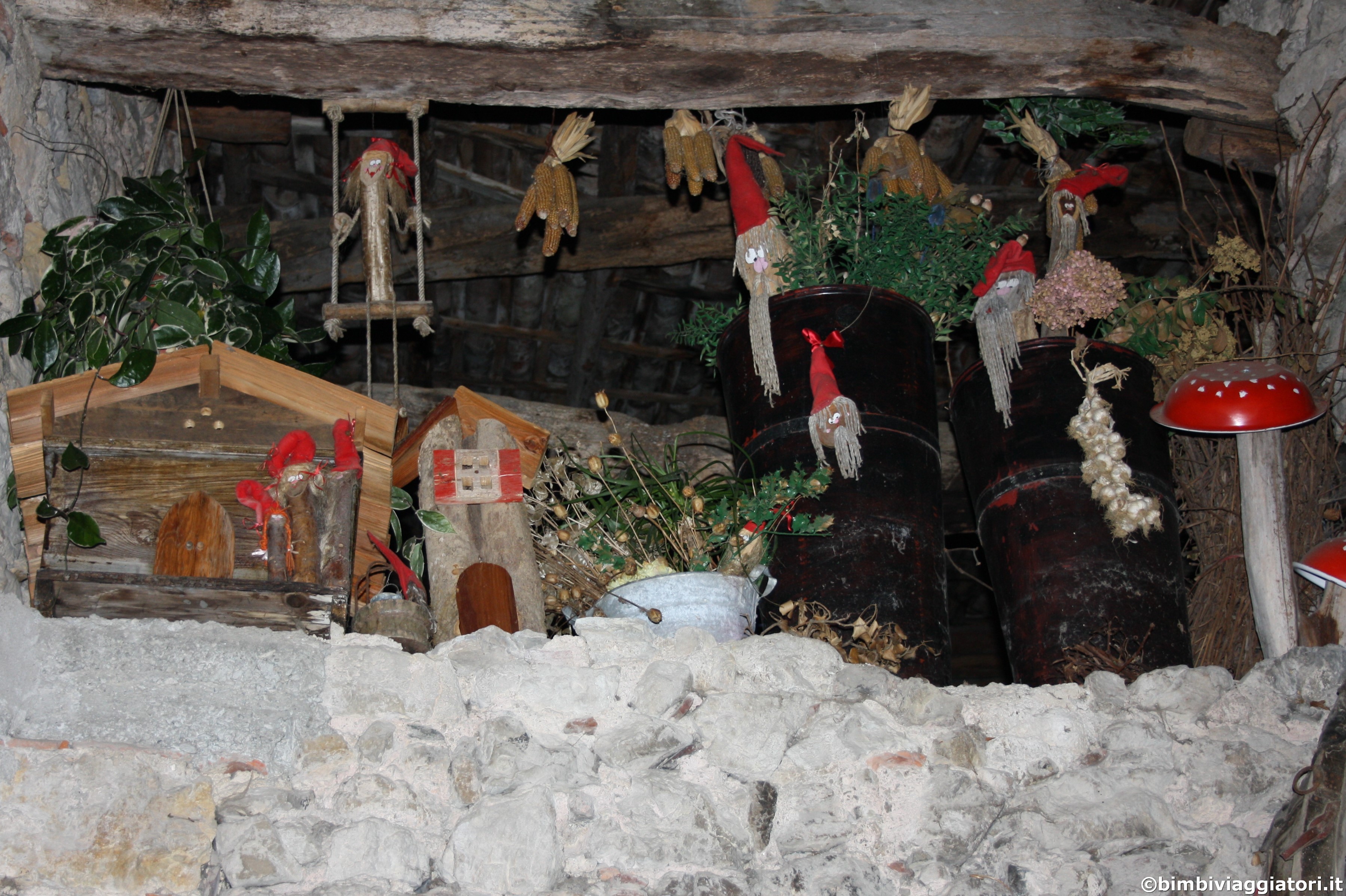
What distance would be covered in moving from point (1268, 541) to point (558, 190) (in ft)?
6.29

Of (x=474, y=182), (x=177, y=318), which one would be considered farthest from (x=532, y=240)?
(x=177, y=318)

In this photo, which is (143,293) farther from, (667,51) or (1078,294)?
(1078,294)

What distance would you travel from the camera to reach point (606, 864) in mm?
1946

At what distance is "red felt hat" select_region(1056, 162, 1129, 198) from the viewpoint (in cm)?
325

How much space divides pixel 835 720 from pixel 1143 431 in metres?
1.17

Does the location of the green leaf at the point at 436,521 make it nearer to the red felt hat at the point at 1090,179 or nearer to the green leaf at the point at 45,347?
the green leaf at the point at 45,347

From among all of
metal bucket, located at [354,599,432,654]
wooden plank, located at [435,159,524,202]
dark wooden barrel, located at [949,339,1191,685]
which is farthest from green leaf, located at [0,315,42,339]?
wooden plank, located at [435,159,524,202]

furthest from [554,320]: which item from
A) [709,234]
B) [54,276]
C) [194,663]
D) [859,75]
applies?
[194,663]

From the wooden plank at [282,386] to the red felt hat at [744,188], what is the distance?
1.15 m

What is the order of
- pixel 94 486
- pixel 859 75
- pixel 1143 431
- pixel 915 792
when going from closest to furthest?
pixel 915 792, pixel 94 486, pixel 1143 431, pixel 859 75

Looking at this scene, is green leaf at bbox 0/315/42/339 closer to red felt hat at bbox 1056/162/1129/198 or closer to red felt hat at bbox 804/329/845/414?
red felt hat at bbox 804/329/845/414

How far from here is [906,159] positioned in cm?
315

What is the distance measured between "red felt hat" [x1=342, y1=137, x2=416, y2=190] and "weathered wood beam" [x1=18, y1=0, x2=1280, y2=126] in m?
0.14

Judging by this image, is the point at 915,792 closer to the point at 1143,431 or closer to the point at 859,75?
the point at 1143,431
